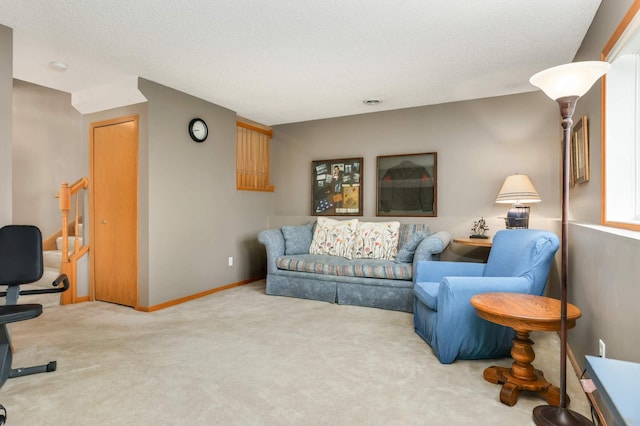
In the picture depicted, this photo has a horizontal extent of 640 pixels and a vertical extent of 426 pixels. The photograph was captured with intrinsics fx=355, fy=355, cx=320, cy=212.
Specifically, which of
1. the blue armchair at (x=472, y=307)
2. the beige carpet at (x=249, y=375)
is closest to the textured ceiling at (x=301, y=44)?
the blue armchair at (x=472, y=307)

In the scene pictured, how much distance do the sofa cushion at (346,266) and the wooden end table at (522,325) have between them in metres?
1.59

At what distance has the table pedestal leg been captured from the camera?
1.91m

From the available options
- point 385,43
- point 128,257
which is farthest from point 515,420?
point 128,257

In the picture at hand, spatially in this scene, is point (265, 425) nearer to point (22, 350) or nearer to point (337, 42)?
point (22, 350)

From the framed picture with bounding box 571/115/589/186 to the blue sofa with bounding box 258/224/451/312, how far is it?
130cm

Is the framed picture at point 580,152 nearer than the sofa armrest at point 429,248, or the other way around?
the framed picture at point 580,152

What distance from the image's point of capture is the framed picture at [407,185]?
4.49 m

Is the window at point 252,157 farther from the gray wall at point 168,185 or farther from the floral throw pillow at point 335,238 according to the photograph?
the floral throw pillow at point 335,238

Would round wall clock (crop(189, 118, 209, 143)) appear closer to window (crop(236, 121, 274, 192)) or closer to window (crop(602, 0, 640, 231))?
window (crop(236, 121, 274, 192))

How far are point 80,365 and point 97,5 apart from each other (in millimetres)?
2355

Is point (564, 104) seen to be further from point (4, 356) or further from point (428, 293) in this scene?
point (4, 356)

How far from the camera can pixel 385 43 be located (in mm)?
2801

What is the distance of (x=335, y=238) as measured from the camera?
4.51 metres

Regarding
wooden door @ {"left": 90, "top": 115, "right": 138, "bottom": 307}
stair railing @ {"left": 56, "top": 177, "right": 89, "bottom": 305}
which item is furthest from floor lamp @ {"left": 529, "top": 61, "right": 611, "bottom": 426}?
stair railing @ {"left": 56, "top": 177, "right": 89, "bottom": 305}
